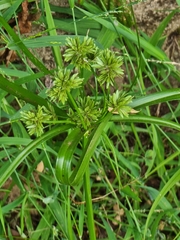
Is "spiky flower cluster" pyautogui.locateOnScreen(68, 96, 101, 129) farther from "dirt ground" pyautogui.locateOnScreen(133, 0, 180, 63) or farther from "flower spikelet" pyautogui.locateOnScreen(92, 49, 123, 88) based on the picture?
"dirt ground" pyautogui.locateOnScreen(133, 0, 180, 63)

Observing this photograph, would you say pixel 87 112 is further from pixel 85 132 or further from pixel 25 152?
pixel 25 152

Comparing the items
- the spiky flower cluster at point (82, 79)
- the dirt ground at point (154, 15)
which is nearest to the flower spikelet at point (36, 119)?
the spiky flower cluster at point (82, 79)

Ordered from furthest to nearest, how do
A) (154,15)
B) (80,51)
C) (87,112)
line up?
(154,15) < (87,112) < (80,51)

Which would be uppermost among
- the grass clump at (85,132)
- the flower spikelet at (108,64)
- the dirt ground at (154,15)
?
the dirt ground at (154,15)

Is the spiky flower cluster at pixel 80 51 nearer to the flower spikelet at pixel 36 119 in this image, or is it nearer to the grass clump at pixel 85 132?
the grass clump at pixel 85 132

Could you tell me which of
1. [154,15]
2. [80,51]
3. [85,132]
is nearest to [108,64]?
[80,51]

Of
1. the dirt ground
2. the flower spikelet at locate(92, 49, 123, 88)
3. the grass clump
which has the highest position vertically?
the dirt ground

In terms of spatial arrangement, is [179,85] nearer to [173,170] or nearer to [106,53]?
[173,170]

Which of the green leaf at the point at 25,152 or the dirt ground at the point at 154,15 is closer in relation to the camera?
the green leaf at the point at 25,152

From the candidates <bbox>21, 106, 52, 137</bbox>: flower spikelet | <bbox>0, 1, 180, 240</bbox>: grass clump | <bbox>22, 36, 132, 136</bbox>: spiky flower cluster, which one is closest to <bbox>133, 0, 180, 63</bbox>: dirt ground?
<bbox>0, 1, 180, 240</bbox>: grass clump
